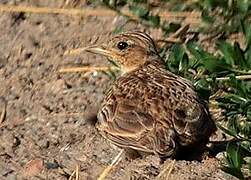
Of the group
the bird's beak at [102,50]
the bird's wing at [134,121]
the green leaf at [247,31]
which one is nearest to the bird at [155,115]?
the bird's wing at [134,121]

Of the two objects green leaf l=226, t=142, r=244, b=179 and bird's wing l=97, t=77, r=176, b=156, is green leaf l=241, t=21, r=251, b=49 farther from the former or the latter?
green leaf l=226, t=142, r=244, b=179

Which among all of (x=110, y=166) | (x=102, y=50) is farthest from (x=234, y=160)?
(x=102, y=50)

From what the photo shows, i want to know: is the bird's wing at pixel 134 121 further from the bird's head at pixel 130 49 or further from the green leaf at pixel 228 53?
the green leaf at pixel 228 53

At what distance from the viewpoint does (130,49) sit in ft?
25.7

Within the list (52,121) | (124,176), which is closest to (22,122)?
(52,121)

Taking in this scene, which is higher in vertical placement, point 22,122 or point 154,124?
point 154,124

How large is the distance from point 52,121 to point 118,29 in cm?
130

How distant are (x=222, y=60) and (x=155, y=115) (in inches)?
41.5

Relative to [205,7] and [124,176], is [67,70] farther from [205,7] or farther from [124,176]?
[124,176]

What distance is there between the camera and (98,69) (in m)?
8.56

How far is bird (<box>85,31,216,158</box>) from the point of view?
6.68 m

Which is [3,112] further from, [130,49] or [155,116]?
[155,116]

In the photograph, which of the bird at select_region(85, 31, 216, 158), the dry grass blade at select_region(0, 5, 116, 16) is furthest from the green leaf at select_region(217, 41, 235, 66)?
the dry grass blade at select_region(0, 5, 116, 16)

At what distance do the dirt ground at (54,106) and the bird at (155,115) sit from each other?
0.68ft
